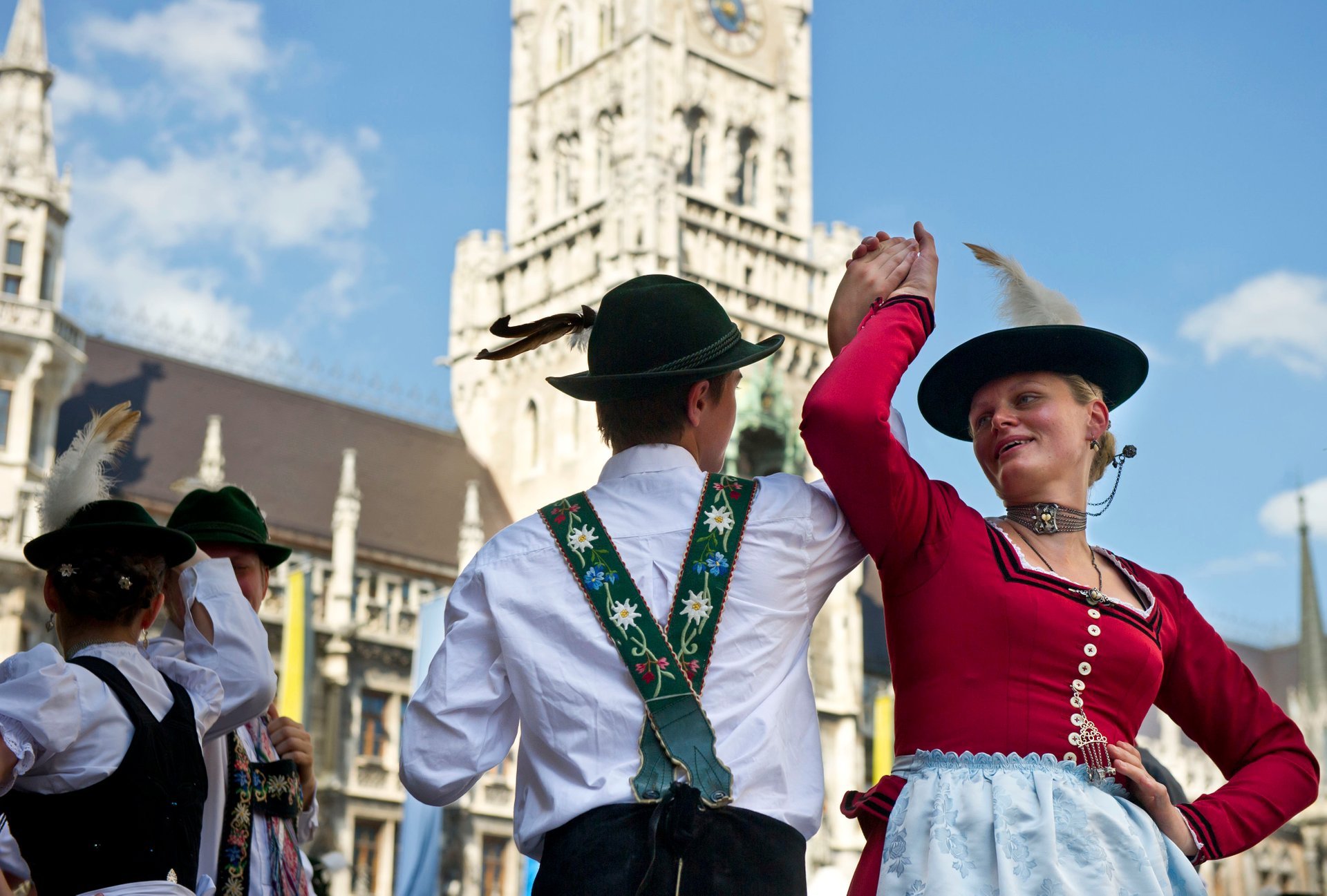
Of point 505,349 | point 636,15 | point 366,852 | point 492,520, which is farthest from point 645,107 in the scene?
point 505,349

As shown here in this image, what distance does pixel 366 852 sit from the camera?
23.4 meters

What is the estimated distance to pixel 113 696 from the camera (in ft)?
12.0

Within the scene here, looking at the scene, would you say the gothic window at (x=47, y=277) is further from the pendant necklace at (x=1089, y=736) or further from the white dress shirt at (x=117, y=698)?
the pendant necklace at (x=1089, y=736)

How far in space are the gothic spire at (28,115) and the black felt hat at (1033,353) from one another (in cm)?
2156

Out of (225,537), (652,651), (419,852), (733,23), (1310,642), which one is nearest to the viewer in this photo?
(652,651)

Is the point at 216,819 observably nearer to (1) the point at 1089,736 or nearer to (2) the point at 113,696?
(2) the point at 113,696

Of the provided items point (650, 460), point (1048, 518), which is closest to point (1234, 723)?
point (1048, 518)

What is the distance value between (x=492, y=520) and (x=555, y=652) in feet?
85.5

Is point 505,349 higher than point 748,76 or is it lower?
lower

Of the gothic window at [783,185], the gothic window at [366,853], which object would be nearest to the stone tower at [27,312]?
the gothic window at [366,853]

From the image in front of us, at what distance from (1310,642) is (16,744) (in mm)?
44388

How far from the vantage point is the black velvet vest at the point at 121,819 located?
3.58 metres

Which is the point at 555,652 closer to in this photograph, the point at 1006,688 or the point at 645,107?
the point at 1006,688

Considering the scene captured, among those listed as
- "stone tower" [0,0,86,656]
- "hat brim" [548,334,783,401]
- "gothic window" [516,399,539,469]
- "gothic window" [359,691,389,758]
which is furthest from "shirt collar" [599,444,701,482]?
"gothic window" [516,399,539,469]
